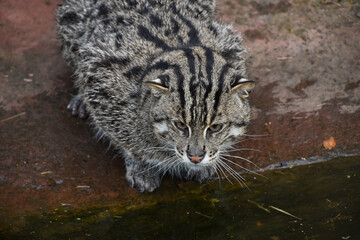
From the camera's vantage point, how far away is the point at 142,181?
22.5 ft

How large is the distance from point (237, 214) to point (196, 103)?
1534 mm

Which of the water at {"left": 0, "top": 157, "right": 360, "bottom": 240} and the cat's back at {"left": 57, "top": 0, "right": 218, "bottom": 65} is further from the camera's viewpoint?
the cat's back at {"left": 57, "top": 0, "right": 218, "bottom": 65}

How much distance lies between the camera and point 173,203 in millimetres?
6785

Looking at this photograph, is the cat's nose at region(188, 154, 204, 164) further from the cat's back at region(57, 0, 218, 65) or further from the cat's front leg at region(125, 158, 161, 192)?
the cat's back at region(57, 0, 218, 65)

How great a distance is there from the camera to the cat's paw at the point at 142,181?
6.86 meters

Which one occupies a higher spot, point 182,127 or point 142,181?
point 182,127

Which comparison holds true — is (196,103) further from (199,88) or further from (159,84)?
(159,84)

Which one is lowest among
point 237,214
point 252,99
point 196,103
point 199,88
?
point 237,214

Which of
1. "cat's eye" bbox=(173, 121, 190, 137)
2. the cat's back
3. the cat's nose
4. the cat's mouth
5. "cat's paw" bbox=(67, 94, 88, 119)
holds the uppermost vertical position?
the cat's back

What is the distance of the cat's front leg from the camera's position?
6.87 meters

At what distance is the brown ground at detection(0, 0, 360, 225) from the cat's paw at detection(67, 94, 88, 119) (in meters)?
0.10

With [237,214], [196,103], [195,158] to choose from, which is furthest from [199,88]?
[237,214]

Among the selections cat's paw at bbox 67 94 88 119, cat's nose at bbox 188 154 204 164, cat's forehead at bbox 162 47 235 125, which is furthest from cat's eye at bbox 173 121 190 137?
cat's paw at bbox 67 94 88 119

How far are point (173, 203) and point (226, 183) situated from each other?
74 cm
